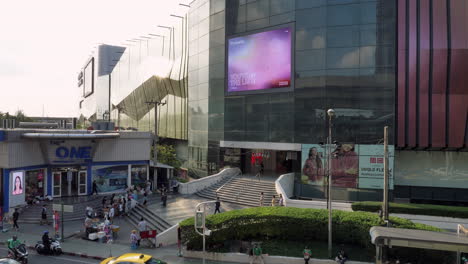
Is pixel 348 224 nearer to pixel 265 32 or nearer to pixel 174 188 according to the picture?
pixel 174 188

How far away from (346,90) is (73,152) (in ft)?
80.8

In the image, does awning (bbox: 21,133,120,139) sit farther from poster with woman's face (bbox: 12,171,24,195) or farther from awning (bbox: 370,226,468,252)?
awning (bbox: 370,226,468,252)

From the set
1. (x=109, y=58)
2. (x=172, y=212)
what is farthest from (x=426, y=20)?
(x=109, y=58)

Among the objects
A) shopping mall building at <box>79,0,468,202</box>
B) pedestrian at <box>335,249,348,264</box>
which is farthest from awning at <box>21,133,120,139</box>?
pedestrian at <box>335,249,348,264</box>

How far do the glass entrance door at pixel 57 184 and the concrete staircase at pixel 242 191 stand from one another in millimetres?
12328

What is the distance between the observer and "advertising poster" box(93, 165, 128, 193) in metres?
35.1

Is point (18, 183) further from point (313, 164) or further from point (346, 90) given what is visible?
point (346, 90)

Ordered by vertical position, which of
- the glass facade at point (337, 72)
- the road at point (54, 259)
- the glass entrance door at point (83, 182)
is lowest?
the road at point (54, 259)

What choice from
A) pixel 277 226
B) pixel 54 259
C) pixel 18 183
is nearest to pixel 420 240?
pixel 277 226

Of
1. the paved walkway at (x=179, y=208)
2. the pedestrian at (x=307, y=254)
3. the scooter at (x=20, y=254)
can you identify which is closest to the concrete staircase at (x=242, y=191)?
the paved walkway at (x=179, y=208)

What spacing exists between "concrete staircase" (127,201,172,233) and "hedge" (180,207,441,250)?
191 inches

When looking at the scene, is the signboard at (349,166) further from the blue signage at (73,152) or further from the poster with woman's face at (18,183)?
the poster with woman's face at (18,183)

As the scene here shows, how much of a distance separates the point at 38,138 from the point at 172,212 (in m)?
12.3

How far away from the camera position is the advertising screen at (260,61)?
3572cm
